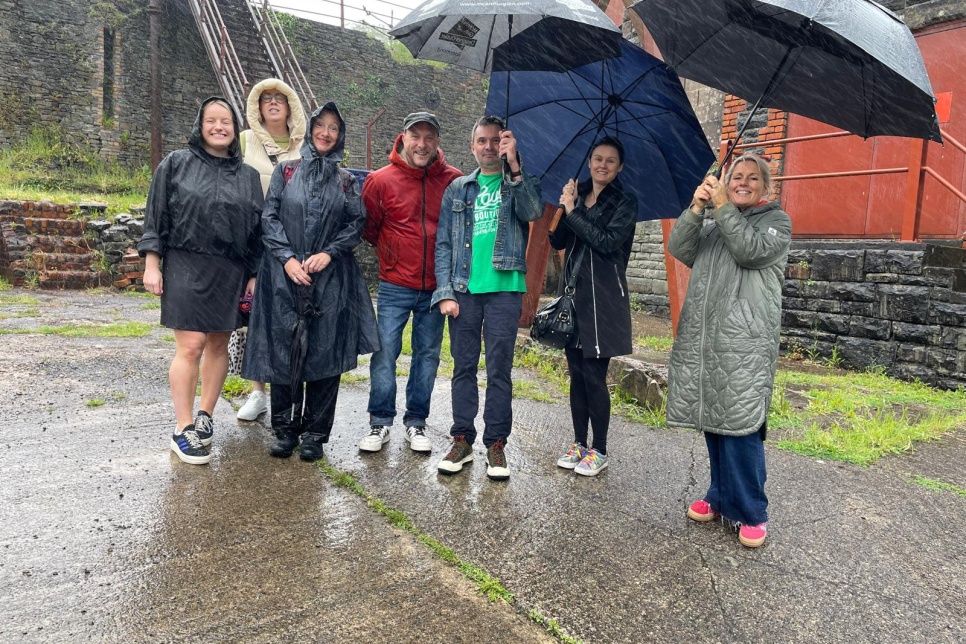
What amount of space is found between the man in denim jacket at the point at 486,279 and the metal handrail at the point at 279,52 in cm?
1268

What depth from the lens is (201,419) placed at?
347cm

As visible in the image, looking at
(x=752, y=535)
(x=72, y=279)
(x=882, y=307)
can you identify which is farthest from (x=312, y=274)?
(x=72, y=279)

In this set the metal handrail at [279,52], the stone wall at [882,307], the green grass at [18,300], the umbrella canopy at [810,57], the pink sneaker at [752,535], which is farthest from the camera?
the metal handrail at [279,52]

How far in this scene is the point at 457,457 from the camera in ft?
10.8

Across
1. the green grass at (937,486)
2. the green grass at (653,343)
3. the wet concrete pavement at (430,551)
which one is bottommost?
the wet concrete pavement at (430,551)

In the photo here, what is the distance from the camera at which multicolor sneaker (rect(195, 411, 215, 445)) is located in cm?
343

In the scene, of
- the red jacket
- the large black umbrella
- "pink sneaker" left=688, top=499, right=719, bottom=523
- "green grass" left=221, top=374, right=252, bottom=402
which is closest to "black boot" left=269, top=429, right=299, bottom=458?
the red jacket

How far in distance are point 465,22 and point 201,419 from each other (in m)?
2.58

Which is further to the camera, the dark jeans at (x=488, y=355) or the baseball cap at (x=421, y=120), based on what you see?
the baseball cap at (x=421, y=120)

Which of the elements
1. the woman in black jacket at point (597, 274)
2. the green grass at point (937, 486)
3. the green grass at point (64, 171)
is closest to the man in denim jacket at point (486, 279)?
the woman in black jacket at point (597, 274)

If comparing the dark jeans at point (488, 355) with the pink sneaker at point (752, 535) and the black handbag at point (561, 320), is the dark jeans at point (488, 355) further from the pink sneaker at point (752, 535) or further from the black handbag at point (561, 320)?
the pink sneaker at point (752, 535)

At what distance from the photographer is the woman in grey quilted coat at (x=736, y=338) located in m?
2.65

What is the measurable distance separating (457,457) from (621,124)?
2.01 m

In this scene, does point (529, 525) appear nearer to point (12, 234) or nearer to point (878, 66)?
point (878, 66)
